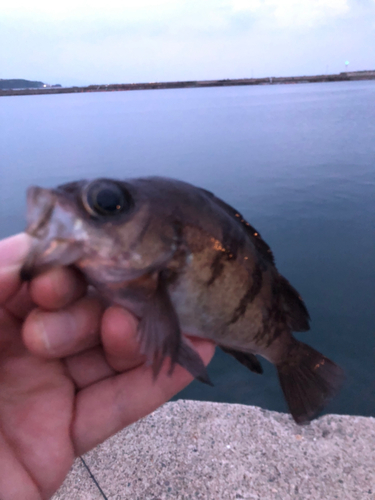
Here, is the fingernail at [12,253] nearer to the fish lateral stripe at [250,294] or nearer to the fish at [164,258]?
the fish at [164,258]

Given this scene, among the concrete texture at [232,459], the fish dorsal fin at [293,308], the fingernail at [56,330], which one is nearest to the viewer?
the fingernail at [56,330]

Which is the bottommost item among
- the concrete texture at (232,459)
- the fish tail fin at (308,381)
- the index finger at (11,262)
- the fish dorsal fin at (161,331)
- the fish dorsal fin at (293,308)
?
the concrete texture at (232,459)

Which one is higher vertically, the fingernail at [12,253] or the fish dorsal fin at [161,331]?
the fingernail at [12,253]

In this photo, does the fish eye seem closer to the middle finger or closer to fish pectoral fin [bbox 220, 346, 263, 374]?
the middle finger

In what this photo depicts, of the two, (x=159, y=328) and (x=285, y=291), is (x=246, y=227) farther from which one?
(x=159, y=328)

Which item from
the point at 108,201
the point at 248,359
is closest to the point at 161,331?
the point at 108,201

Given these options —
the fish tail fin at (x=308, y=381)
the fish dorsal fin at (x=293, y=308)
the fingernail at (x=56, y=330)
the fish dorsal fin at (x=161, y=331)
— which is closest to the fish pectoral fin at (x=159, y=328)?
the fish dorsal fin at (x=161, y=331)
